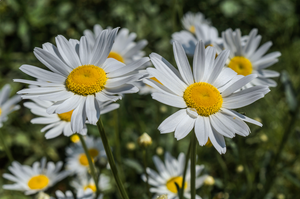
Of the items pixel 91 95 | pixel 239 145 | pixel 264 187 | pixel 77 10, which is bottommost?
pixel 264 187

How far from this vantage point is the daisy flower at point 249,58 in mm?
1651

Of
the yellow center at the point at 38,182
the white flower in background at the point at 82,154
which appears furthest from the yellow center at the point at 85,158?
the yellow center at the point at 38,182

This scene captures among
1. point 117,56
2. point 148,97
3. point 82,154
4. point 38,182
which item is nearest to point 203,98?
point 117,56

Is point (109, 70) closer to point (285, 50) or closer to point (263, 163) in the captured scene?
point (263, 163)

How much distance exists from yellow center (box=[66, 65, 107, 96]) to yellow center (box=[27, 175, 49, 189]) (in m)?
1.02

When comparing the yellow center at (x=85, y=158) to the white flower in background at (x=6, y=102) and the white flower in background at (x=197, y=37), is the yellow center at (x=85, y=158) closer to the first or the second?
the white flower in background at (x=6, y=102)

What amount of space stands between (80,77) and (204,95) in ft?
1.60

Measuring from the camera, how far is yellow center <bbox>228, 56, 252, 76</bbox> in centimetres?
167

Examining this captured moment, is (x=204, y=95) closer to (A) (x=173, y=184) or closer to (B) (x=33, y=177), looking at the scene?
(A) (x=173, y=184)

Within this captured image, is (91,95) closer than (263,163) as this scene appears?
Yes

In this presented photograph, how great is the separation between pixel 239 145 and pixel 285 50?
222cm

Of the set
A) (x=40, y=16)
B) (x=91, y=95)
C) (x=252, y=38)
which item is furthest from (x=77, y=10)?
(x=91, y=95)

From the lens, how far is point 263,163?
2.14m

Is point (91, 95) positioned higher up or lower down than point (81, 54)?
lower down
